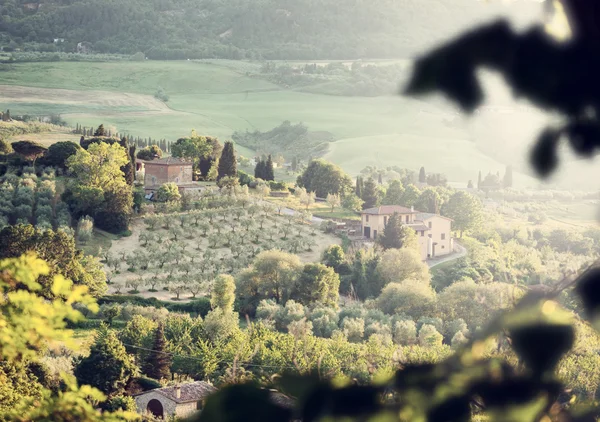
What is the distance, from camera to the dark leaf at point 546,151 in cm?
275

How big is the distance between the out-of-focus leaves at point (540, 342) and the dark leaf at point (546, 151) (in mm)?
539

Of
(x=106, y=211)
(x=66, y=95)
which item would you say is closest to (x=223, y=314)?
(x=106, y=211)

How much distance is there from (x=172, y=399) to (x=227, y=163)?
1045 inches

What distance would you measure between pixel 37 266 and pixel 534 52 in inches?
98.4

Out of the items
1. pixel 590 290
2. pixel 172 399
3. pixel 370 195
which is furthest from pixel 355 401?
pixel 370 195

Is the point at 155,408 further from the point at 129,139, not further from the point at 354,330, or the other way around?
the point at 129,139

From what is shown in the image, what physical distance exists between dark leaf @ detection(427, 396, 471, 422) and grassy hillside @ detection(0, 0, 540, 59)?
403 ft

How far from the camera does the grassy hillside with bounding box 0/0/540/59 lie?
423ft

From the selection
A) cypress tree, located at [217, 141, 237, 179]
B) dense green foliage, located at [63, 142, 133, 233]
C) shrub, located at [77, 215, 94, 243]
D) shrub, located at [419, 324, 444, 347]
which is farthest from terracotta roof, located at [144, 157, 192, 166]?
shrub, located at [419, 324, 444, 347]

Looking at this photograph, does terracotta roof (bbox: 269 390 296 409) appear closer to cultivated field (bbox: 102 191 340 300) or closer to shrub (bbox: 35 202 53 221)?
cultivated field (bbox: 102 191 340 300)

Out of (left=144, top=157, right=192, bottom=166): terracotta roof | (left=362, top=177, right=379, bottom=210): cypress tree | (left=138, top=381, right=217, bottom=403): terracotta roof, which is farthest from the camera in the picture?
(left=362, top=177, right=379, bottom=210): cypress tree

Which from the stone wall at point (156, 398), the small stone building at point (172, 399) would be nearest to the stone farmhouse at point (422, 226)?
the small stone building at point (172, 399)

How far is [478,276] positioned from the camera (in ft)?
119

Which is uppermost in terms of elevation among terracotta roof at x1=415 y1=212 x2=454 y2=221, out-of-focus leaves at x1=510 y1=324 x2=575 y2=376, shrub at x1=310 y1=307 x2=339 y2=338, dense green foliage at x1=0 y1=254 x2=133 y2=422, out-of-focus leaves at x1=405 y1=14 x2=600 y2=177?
out-of-focus leaves at x1=405 y1=14 x2=600 y2=177
